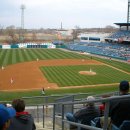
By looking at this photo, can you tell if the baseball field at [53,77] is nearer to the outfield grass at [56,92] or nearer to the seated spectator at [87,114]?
the outfield grass at [56,92]

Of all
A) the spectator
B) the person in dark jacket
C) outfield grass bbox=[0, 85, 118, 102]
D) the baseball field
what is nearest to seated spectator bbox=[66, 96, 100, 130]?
the spectator

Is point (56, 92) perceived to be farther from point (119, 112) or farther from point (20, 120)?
point (20, 120)

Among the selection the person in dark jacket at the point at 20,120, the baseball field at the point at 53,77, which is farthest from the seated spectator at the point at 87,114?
the baseball field at the point at 53,77

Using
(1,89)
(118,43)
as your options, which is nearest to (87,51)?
(118,43)

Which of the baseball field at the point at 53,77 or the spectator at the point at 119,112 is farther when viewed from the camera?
the baseball field at the point at 53,77

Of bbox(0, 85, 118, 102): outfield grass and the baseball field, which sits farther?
the baseball field

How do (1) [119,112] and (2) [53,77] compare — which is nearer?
(1) [119,112]

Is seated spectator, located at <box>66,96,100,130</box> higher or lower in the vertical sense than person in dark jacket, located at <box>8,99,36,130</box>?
lower

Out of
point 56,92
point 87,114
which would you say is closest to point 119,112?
point 87,114

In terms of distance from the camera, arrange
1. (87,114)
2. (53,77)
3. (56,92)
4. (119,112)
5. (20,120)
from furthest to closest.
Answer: (53,77) < (56,92) < (87,114) < (119,112) < (20,120)

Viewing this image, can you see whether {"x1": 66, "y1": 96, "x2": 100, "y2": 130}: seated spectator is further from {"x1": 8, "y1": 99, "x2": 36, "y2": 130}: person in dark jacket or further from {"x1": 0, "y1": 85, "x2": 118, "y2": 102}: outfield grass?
{"x1": 0, "y1": 85, "x2": 118, "y2": 102}: outfield grass

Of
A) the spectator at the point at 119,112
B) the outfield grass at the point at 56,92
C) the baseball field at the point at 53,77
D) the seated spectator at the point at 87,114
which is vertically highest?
the spectator at the point at 119,112

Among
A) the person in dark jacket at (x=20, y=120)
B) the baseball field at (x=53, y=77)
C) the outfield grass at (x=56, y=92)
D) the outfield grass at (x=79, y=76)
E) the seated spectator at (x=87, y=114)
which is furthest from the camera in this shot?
the outfield grass at (x=79, y=76)

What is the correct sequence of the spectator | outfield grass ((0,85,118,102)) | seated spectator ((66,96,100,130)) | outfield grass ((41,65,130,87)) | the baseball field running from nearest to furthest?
1. the spectator
2. seated spectator ((66,96,100,130))
3. outfield grass ((0,85,118,102))
4. the baseball field
5. outfield grass ((41,65,130,87))
